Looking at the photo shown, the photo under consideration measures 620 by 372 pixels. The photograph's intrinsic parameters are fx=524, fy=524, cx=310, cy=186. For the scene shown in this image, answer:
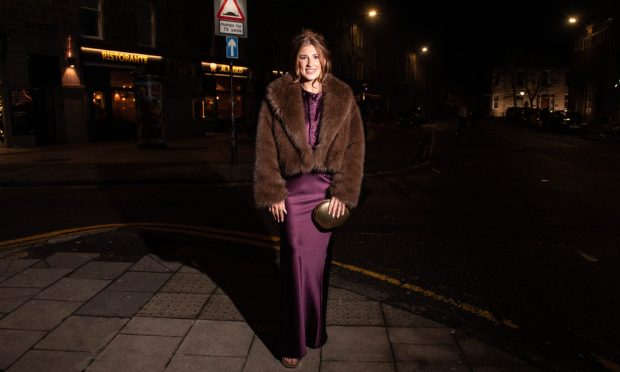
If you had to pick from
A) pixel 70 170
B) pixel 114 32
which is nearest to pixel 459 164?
pixel 70 170

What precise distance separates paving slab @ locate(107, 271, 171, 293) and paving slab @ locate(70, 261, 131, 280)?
0.12m

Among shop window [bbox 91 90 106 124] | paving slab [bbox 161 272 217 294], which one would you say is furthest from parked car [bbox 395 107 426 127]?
paving slab [bbox 161 272 217 294]

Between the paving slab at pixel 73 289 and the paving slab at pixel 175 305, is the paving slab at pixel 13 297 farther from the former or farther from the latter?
the paving slab at pixel 175 305

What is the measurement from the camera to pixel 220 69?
29.4 meters

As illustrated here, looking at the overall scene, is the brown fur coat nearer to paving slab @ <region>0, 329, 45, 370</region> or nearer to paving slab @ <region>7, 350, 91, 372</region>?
paving slab @ <region>7, 350, 91, 372</region>

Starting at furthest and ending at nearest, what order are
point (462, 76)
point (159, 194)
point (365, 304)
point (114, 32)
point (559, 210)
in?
point (462, 76)
point (114, 32)
point (159, 194)
point (559, 210)
point (365, 304)

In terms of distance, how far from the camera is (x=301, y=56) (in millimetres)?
3045

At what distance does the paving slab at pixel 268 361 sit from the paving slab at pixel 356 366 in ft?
0.20

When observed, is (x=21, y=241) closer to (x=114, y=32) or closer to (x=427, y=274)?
(x=427, y=274)

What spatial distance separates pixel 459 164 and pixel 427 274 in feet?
34.7

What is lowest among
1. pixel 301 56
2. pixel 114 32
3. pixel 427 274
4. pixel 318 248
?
pixel 427 274

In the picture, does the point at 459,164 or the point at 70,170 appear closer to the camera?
the point at 70,170

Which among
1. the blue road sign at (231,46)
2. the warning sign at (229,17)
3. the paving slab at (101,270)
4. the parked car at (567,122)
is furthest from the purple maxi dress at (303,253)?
the parked car at (567,122)

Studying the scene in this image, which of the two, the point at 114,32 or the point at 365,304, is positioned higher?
the point at 114,32
